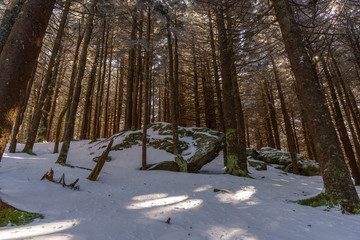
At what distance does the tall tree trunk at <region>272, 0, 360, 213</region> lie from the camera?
10.7ft

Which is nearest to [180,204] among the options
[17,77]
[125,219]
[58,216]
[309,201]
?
[125,219]

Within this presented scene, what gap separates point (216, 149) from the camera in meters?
8.77

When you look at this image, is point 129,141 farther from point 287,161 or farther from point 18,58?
point 287,161

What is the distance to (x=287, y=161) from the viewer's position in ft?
50.2

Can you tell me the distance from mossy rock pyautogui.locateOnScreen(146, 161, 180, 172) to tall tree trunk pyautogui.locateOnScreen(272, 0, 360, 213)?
5.43 m

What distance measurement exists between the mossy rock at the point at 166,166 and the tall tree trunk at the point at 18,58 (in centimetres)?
605

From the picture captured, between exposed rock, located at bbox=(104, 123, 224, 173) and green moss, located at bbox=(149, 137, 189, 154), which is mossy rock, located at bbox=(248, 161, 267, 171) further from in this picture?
green moss, located at bbox=(149, 137, 189, 154)

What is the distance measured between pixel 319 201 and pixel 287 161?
13.7 meters

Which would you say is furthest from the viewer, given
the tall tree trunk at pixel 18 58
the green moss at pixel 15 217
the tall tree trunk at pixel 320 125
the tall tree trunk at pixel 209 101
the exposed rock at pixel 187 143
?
the tall tree trunk at pixel 209 101

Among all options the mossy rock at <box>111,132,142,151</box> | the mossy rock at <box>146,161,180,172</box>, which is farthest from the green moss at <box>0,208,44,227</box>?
the mossy rock at <box>111,132,142,151</box>

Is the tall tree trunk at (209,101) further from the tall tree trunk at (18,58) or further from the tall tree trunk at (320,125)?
the tall tree trunk at (18,58)

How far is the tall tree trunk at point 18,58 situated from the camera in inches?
81.8

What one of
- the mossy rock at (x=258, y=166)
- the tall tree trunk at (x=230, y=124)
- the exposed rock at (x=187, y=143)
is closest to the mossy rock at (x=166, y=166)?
the exposed rock at (x=187, y=143)

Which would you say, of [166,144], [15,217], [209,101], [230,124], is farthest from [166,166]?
[209,101]
